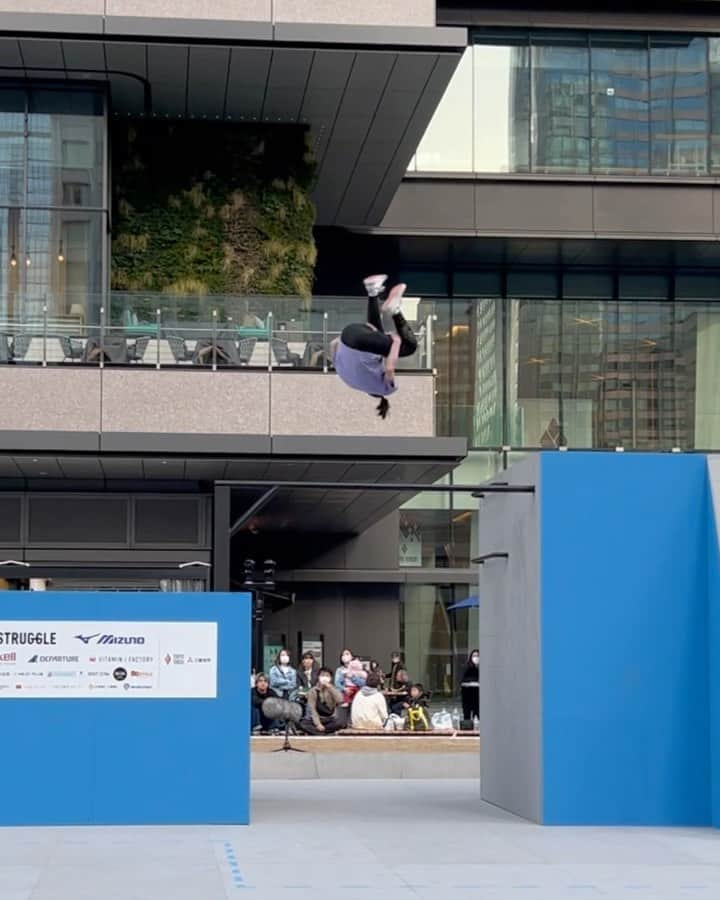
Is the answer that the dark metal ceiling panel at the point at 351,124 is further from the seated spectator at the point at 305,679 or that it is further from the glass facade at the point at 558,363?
the seated spectator at the point at 305,679

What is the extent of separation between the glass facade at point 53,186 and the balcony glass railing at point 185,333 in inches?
36.6

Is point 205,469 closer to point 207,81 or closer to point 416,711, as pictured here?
point 416,711

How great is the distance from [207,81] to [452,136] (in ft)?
43.0

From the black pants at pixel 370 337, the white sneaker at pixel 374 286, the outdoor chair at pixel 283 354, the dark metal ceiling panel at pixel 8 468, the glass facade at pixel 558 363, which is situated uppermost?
the glass facade at pixel 558 363

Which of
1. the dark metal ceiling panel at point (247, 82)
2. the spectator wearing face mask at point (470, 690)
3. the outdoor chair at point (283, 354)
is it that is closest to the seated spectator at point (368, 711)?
the spectator wearing face mask at point (470, 690)

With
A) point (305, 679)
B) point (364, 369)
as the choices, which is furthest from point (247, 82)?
point (364, 369)

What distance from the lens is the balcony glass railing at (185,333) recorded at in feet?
90.6

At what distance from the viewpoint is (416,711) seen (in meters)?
29.9

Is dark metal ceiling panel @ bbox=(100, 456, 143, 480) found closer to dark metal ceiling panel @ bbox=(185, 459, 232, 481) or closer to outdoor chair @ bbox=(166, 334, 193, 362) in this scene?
dark metal ceiling panel @ bbox=(185, 459, 232, 481)

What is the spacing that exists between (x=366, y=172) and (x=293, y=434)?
8.71 m

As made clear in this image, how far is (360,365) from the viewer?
1848 centimetres

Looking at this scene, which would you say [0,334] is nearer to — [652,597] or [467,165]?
[652,597]

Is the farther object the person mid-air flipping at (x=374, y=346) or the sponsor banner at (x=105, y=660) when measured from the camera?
the person mid-air flipping at (x=374, y=346)

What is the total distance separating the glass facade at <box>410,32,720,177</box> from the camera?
41188 millimetres
